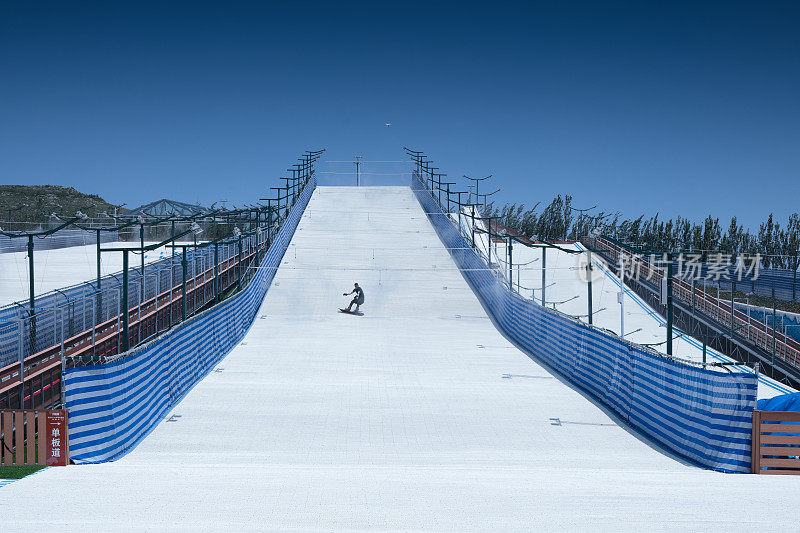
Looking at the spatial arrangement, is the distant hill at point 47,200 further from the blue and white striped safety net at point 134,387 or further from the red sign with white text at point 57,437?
the red sign with white text at point 57,437

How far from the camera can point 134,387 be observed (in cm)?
1048

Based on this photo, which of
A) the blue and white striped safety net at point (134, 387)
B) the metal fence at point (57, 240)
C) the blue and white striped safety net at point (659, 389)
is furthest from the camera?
the metal fence at point (57, 240)

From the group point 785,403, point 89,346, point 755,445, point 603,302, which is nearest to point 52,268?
point 89,346

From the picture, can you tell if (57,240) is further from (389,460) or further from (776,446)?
(776,446)

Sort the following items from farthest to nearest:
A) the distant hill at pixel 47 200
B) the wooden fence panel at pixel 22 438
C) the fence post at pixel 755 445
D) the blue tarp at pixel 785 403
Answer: the distant hill at pixel 47 200 < the blue tarp at pixel 785 403 < the fence post at pixel 755 445 < the wooden fence panel at pixel 22 438

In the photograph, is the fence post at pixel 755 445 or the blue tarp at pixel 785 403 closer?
the fence post at pixel 755 445

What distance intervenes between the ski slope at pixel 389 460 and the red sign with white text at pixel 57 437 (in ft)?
1.15

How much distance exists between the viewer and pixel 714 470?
31.9 ft

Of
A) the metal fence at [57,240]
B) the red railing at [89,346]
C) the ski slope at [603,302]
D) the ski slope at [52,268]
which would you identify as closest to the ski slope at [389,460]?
the red railing at [89,346]

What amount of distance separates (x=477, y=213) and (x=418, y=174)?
607 cm

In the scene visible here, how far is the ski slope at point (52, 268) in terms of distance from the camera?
28391 millimetres

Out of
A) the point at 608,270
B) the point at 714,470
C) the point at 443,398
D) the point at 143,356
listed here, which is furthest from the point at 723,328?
the point at 143,356

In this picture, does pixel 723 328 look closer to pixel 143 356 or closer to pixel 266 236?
pixel 266 236

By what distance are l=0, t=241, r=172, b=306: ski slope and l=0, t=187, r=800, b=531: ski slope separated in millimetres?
12363
